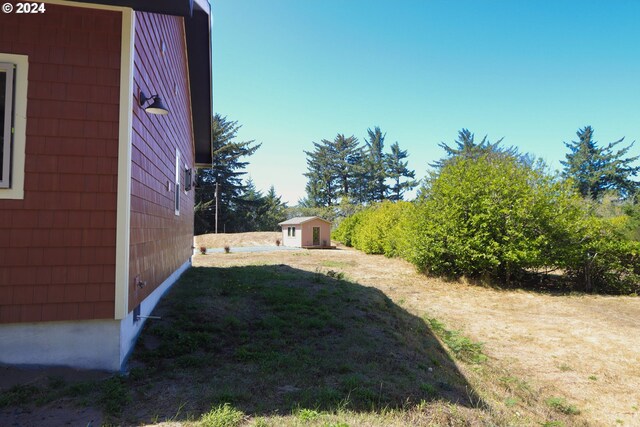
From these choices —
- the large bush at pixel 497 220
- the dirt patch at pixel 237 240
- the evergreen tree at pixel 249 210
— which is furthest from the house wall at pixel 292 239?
the large bush at pixel 497 220

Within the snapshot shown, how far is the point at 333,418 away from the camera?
2410mm

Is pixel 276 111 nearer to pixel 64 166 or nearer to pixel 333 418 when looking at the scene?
pixel 64 166

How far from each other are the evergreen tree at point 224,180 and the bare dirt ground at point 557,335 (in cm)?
3146

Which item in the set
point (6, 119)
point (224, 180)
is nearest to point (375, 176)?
point (224, 180)

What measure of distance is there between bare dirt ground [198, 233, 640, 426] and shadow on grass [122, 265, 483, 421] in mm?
1317

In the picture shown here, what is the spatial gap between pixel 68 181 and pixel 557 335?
8.07 metres

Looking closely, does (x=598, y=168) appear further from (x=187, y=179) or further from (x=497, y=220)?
(x=187, y=179)

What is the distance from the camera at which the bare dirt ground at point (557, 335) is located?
13.6ft

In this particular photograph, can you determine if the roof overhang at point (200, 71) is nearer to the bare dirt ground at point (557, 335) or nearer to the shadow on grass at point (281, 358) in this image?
the shadow on grass at point (281, 358)

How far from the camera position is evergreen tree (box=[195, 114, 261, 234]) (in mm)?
39062

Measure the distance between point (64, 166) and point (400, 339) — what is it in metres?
4.57

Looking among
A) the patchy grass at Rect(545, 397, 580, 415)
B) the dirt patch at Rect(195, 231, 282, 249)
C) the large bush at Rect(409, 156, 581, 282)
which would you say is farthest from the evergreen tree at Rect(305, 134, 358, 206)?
the patchy grass at Rect(545, 397, 580, 415)

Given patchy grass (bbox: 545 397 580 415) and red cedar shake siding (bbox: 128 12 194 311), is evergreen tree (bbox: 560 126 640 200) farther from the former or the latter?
red cedar shake siding (bbox: 128 12 194 311)

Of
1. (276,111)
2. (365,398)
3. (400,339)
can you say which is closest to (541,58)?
(276,111)
